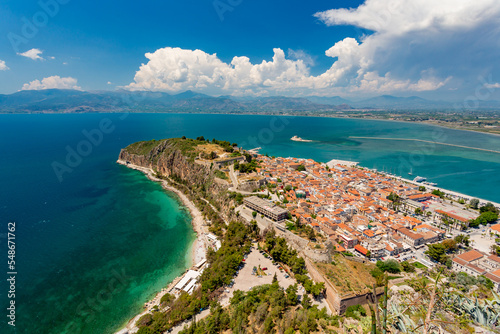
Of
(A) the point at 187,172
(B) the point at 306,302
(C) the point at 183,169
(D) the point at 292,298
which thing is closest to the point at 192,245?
(D) the point at 292,298

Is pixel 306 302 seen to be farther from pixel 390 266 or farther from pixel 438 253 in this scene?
pixel 438 253

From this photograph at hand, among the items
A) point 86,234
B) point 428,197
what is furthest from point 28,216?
point 428,197

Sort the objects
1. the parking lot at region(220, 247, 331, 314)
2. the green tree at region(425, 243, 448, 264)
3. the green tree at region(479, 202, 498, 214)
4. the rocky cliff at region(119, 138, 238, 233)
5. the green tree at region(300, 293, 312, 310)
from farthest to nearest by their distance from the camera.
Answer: the rocky cliff at region(119, 138, 238, 233) < the green tree at region(479, 202, 498, 214) < the green tree at region(425, 243, 448, 264) < the parking lot at region(220, 247, 331, 314) < the green tree at region(300, 293, 312, 310)

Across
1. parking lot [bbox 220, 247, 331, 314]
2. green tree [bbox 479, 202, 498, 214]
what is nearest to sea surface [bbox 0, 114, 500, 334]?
parking lot [bbox 220, 247, 331, 314]

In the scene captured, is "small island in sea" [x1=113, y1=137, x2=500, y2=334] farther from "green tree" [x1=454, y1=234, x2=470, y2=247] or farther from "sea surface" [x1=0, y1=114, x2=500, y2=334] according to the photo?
"sea surface" [x1=0, y1=114, x2=500, y2=334]

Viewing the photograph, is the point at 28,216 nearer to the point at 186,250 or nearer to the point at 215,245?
the point at 186,250
